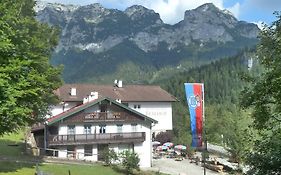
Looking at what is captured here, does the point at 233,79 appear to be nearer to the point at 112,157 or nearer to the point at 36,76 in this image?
the point at 112,157

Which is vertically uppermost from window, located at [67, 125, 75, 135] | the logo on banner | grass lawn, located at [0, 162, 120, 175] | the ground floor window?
the logo on banner

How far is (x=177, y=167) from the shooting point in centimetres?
5047

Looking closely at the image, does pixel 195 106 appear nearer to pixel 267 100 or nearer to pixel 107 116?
pixel 267 100

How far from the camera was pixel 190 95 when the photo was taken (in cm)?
2281

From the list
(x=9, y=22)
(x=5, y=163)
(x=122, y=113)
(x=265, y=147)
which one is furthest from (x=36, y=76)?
(x=122, y=113)

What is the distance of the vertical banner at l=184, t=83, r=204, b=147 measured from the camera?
22.5 meters

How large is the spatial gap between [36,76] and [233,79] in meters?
174

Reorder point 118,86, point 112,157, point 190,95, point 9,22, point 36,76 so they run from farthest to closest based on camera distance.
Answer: point 118,86, point 112,157, point 36,76, point 9,22, point 190,95

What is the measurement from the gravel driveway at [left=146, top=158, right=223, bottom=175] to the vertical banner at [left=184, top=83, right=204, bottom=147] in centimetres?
2418

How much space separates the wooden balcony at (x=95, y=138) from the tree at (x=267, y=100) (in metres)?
31.1

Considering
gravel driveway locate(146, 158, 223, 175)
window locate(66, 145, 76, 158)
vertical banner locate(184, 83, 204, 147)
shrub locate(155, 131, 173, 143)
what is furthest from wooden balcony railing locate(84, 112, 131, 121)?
vertical banner locate(184, 83, 204, 147)

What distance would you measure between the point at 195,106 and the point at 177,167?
1144 inches

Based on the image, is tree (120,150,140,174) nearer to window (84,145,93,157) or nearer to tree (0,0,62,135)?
window (84,145,93,157)

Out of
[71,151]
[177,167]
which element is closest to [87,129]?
[71,151]
